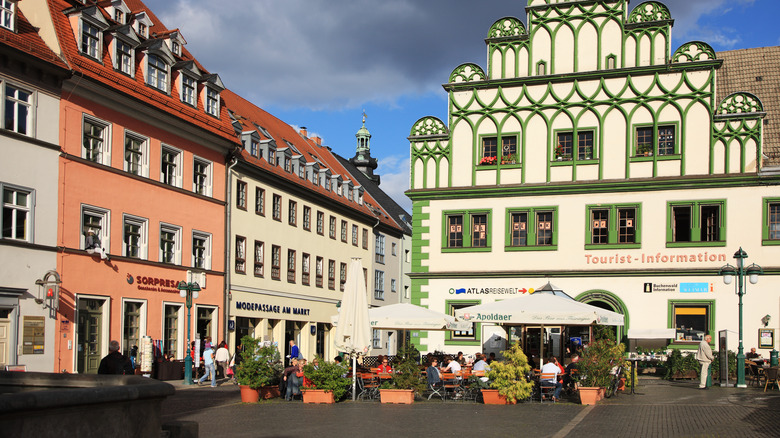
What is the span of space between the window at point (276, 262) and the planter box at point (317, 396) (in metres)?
22.7

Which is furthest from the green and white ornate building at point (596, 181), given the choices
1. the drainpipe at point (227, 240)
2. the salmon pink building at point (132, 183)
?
the salmon pink building at point (132, 183)

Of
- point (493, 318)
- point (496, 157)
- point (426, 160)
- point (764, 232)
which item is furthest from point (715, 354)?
point (426, 160)

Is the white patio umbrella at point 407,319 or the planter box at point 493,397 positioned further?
the white patio umbrella at point 407,319

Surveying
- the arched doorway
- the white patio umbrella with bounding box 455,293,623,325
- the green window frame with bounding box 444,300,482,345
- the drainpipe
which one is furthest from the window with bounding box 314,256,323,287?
the white patio umbrella with bounding box 455,293,623,325

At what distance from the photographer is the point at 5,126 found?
24.7 metres

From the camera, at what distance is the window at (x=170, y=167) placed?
32781 mm

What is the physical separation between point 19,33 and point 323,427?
17.8 m

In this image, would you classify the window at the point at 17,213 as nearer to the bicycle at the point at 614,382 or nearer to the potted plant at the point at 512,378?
the potted plant at the point at 512,378

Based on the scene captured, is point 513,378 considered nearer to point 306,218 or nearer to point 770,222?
point 770,222

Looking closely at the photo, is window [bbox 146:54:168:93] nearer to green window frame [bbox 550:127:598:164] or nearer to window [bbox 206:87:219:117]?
window [bbox 206:87:219:117]

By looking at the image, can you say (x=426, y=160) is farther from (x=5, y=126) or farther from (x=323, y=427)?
(x=323, y=427)

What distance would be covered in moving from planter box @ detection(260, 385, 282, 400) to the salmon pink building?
801cm

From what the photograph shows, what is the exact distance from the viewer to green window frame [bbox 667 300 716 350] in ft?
96.7

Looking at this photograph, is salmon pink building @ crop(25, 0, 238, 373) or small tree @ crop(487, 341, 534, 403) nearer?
small tree @ crop(487, 341, 534, 403)
